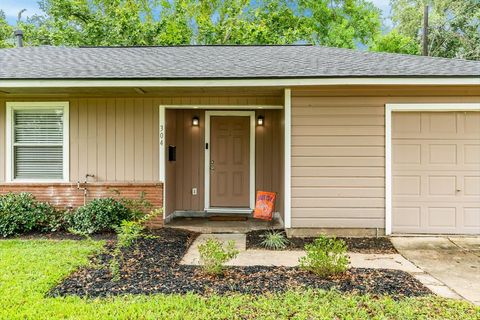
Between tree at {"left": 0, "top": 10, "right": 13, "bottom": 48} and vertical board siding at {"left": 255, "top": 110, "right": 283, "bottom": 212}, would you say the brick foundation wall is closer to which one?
vertical board siding at {"left": 255, "top": 110, "right": 283, "bottom": 212}

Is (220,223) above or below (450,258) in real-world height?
above

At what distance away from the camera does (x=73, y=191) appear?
6.21 metres

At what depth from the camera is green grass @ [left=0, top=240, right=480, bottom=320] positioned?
285 cm

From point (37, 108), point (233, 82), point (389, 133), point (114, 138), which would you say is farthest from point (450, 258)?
point (37, 108)

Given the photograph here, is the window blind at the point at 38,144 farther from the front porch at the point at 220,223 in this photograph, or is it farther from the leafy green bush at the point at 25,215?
the front porch at the point at 220,223

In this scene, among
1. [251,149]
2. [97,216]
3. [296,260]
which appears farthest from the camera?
[251,149]

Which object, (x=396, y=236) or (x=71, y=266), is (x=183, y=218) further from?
(x=396, y=236)

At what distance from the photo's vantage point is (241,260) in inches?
178

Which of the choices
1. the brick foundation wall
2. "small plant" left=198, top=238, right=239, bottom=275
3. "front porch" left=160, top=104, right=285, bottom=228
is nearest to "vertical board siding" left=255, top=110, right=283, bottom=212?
"front porch" left=160, top=104, right=285, bottom=228

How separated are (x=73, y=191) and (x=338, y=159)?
15.4ft

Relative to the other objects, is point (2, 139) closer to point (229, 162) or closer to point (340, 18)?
point (229, 162)

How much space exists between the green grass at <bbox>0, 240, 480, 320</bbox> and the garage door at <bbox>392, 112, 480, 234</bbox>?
8.92 feet

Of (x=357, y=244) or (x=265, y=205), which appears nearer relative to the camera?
(x=357, y=244)

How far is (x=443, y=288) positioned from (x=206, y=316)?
8.19ft
